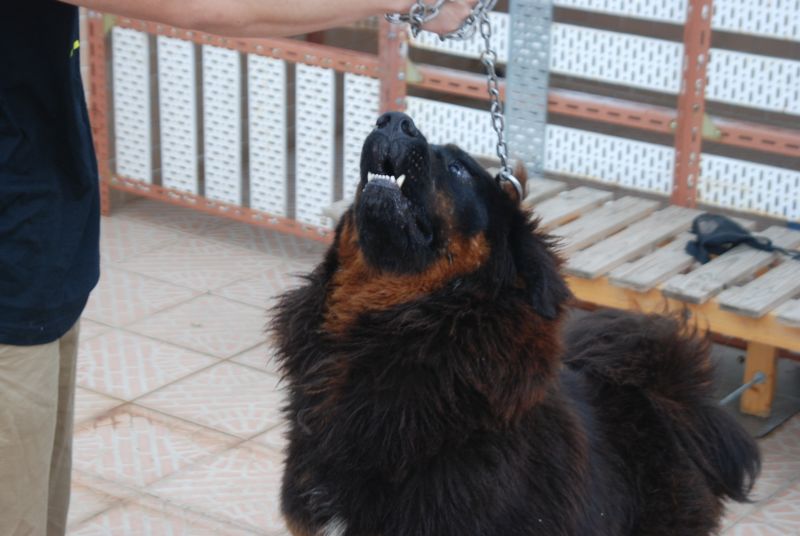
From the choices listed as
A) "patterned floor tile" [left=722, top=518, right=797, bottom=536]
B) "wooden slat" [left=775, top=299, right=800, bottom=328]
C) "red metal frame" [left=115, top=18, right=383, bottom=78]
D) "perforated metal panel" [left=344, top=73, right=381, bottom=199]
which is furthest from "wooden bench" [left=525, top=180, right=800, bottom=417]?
"red metal frame" [left=115, top=18, right=383, bottom=78]

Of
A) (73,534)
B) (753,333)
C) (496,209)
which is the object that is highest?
(496,209)

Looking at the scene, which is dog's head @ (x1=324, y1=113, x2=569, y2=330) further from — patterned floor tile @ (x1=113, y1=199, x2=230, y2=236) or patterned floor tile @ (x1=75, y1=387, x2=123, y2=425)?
patterned floor tile @ (x1=113, y1=199, x2=230, y2=236)

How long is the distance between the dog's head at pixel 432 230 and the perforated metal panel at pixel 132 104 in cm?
432

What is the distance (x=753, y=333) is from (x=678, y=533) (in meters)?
1.61

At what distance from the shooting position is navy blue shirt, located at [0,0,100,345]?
2.80 metres

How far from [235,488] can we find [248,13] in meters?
2.34

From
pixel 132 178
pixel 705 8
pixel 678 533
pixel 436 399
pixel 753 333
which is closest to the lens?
pixel 436 399

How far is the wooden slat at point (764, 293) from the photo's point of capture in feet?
15.4

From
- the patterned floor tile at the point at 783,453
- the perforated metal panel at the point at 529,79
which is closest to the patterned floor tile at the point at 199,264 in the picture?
the perforated metal panel at the point at 529,79

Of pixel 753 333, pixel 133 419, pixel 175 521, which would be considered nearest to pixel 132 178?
pixel 133 419

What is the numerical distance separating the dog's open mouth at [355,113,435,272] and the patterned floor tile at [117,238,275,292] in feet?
11.5

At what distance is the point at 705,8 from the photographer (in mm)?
5391

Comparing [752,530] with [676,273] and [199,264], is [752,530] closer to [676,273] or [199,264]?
[676,273]

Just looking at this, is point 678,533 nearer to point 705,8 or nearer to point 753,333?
point 753,333
